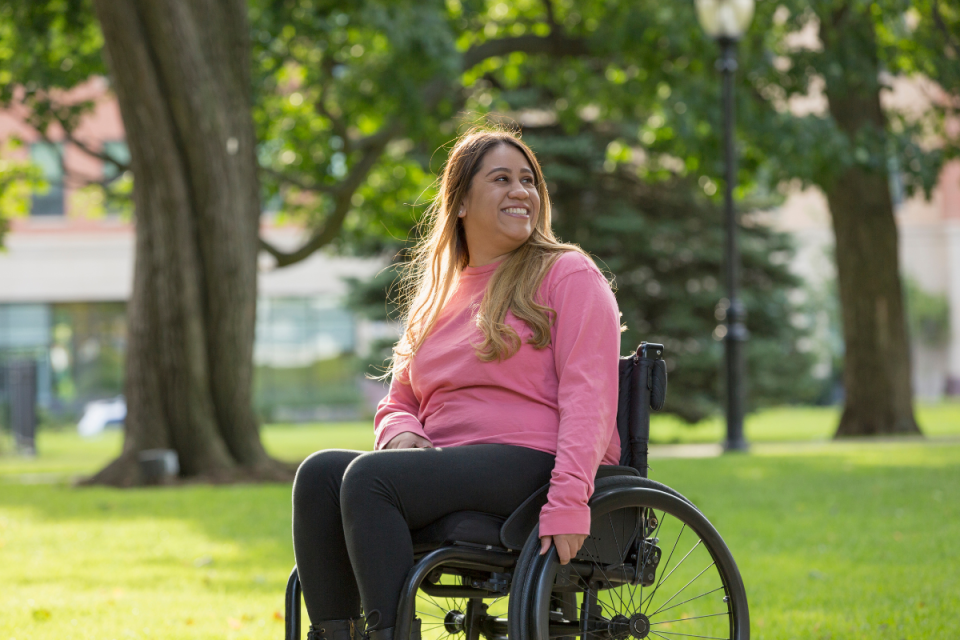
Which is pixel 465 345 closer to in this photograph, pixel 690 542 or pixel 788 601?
pixel 788 601

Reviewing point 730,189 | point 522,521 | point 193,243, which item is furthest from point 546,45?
point 522,521

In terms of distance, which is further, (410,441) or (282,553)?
(282,553)

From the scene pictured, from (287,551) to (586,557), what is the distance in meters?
3.43

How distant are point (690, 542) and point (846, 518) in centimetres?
131

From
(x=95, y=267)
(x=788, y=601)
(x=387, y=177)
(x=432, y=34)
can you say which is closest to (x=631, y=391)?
(x=788, y=601)

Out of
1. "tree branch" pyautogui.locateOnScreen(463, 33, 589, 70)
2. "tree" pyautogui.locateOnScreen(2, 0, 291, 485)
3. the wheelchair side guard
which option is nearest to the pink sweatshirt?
the wheelchair side guard

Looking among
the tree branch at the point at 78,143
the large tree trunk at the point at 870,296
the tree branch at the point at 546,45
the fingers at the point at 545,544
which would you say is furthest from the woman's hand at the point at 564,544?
the large tree trunk at the point at 870,296

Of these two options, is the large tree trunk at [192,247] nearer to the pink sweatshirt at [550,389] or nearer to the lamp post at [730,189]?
the lamp post at [730,189]

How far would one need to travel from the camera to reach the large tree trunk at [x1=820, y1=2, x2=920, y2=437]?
14188 millimetres

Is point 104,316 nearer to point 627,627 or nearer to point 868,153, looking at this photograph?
point 868,153

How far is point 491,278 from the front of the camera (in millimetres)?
2904

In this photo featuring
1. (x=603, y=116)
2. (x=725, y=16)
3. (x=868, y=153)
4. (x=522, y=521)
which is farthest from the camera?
(x=603, y=116)

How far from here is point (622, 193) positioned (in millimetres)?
19406

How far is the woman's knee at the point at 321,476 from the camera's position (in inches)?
→ 106
